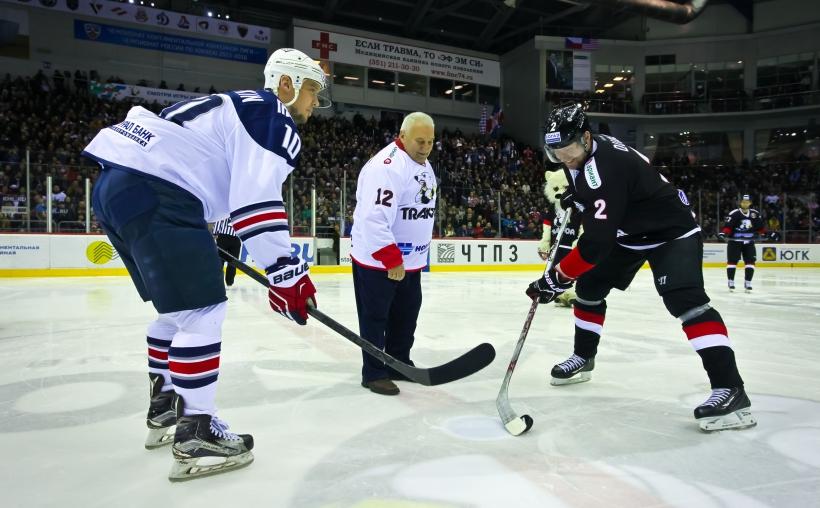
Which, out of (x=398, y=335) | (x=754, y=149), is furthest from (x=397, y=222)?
(x=754, y=149)

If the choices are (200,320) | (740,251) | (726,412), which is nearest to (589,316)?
(726,412)

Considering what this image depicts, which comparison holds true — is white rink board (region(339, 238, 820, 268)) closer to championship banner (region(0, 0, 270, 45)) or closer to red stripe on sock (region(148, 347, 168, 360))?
red stripe on sock (region(148, 347, 168, 360))

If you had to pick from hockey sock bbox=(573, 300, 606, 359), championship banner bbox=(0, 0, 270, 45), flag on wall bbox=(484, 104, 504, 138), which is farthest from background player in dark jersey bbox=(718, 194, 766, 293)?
championship banner bbox=(0, 0, 270, 45)

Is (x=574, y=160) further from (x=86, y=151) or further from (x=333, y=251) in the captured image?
(x=333, y=251)

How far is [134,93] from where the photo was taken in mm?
16531

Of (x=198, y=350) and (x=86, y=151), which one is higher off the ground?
(x=86, y=151)

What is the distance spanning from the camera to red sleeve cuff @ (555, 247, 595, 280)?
2.14m

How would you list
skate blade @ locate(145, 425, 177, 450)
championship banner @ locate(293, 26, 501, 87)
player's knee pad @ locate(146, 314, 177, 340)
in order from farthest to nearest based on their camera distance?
championship banner @ locate(293, 26, 501, 87), player's knee pad @ locate(146, 314, 177, 340), skate blade @ locate(145, 425, 177, 450)

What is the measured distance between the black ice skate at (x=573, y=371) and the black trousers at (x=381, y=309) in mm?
755

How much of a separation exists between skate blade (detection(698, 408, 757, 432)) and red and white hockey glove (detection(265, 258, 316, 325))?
1.53 metres

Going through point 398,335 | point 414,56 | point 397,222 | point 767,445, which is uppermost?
point 414,56

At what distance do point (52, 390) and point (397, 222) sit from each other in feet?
5.79

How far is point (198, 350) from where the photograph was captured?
62.4 inches

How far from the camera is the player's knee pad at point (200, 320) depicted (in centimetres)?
158
